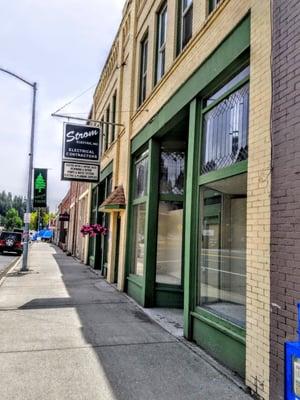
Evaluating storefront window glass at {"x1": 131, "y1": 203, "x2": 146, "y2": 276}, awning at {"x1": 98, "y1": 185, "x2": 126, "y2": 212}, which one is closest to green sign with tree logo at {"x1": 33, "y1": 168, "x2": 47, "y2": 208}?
awning at {"x1": 98, "y1": 185, "x2": 126, "y2": 212}

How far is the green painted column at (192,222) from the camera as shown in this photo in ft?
22.5

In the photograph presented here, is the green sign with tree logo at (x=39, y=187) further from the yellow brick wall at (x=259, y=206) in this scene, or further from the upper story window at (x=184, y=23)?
the yellow brick wall at (x=259, y=206)

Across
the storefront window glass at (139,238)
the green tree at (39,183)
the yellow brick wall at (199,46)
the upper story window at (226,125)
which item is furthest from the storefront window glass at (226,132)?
the green tree at (39,183)

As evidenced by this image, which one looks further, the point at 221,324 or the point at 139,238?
the point at 139,238

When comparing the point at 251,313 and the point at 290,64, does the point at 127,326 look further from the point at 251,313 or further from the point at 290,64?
the point at 290,64

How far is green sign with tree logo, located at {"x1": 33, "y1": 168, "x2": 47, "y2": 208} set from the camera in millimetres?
20969

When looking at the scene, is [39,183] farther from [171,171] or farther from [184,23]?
[184,23]

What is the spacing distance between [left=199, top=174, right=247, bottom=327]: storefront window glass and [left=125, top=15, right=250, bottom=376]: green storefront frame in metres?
0.14

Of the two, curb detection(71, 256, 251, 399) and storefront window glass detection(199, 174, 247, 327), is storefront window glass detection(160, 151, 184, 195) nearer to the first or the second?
storefront window glass detection(199, 174, 247, 327)

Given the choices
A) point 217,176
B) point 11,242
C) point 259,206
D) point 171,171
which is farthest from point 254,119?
point 11,242

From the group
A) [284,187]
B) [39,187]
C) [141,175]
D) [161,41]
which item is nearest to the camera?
[284,187]

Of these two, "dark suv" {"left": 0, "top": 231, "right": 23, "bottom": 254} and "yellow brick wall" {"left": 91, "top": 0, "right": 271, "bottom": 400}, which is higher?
"yellow brick wall" {"left": 91, "top": 0, "right": 271, "bottom": 400}

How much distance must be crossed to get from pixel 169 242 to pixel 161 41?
5058 mm

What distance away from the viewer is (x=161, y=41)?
10.4 metres
